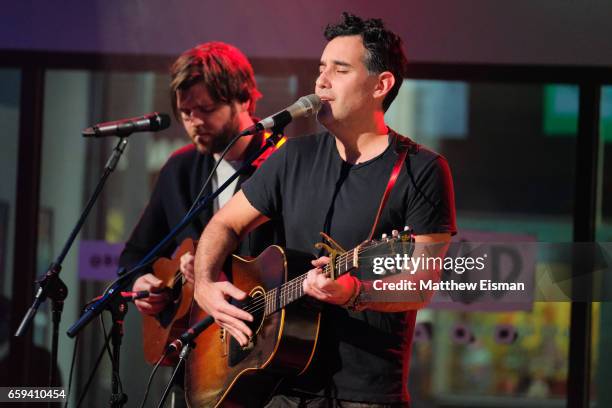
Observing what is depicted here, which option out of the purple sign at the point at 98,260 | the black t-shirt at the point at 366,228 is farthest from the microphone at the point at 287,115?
the purple sign at the point at 98,260

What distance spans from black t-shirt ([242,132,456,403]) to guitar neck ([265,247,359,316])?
0.40ft

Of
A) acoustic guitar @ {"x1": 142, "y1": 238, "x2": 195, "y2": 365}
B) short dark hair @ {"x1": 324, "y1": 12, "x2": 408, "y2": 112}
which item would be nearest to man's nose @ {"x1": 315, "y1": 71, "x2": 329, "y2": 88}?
short dark hair @ {"x1": 324, "y1": 12, "x2": 408, "y2": 112}

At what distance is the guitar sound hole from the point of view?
2953 mm

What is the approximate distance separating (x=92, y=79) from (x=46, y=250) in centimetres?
108

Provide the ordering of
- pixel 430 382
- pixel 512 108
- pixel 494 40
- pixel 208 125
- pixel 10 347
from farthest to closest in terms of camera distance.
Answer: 1. pixel 430 382
2. pixel 512 108
3. pixel 10 347
4. pixel 494 40
5. pixel 208 125

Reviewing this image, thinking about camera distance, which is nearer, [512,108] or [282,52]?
[282,52]

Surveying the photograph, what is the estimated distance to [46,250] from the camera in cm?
522

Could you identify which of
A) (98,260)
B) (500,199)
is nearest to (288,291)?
(98,260)

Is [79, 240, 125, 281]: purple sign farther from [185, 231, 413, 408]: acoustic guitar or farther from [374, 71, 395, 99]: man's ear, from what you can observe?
[374, 71, 395, 99]: man's ear

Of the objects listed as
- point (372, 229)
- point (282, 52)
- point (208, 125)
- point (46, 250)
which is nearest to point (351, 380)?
point (372, 229)

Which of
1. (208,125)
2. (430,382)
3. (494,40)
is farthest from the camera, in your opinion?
(430,382)

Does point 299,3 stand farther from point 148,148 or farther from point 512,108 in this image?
point 512,108

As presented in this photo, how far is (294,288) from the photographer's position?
2.78m

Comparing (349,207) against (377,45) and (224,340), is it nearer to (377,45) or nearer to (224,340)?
(377,45)
